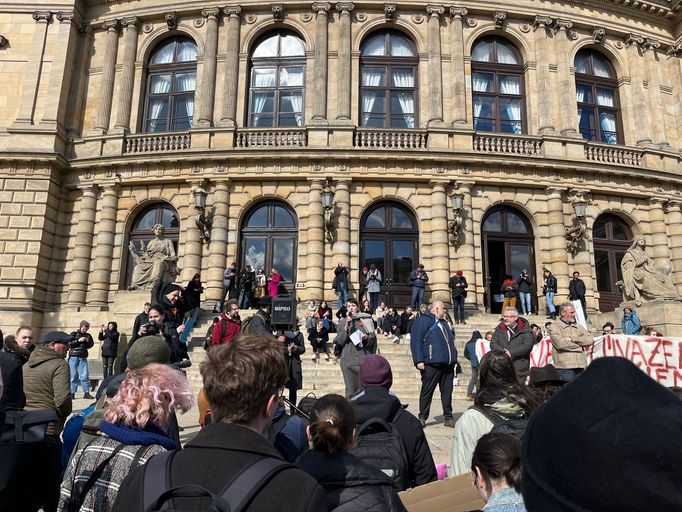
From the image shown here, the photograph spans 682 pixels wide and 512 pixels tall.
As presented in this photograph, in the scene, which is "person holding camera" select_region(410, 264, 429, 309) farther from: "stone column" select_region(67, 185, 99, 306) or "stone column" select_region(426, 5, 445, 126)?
"stone column" select_region(67, 185, 99, 306)

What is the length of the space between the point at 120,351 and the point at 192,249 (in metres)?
5.54

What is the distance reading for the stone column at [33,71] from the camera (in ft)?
71.2

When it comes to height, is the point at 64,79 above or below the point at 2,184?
above

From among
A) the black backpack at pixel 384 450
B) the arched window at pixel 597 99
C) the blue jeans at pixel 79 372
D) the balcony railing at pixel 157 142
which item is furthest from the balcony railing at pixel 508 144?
the black backpack at pixel 384 450

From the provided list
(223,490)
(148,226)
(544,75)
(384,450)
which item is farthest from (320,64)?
(223,490)

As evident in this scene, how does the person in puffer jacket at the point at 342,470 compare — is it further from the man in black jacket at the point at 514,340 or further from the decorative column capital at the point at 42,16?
the decorative column capital at the point at 42,16

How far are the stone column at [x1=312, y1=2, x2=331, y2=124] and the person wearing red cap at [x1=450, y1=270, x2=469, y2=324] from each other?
327 inches

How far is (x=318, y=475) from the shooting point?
2.53 m

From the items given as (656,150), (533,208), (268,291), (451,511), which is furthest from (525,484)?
(656,150)

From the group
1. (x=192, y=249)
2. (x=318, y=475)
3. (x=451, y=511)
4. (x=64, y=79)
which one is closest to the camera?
(x=318, y=475)

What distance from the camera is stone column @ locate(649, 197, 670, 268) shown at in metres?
21.7

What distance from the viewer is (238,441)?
1.89m

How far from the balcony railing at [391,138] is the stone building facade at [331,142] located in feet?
0.26

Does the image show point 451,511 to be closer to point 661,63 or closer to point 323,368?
point 323,368
